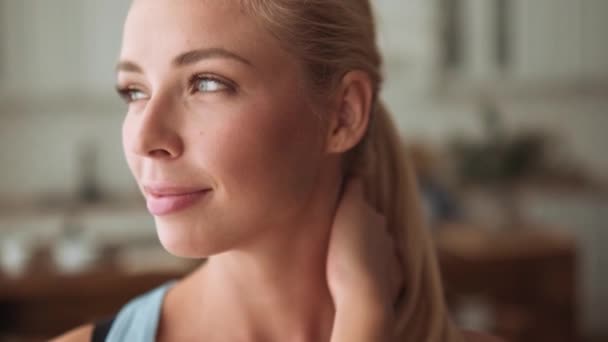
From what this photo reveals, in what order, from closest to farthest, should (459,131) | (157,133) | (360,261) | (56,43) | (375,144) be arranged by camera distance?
(157,133)
(360,261)
(375,144)
(56,43)
(459,131)

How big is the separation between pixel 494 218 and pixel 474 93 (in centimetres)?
74

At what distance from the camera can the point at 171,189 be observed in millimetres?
875

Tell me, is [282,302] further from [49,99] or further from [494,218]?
[49,99]

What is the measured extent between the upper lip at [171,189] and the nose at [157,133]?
0.03 meters

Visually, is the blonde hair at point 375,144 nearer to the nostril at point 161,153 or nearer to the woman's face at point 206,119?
the woman's face at point 206,119

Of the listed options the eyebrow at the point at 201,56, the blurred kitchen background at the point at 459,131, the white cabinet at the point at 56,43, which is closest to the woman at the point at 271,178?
the eyebrow at the point at 201,56

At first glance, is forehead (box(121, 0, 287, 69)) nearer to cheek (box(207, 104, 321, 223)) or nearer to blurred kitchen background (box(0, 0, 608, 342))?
cheek (box(207, 104, 321, 223))

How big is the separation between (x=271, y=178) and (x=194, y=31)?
0.62 feet

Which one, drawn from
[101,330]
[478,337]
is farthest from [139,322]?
[478,337]

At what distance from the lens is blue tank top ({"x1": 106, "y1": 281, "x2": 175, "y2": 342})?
98 centimetres

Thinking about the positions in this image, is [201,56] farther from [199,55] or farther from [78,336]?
[78,336]

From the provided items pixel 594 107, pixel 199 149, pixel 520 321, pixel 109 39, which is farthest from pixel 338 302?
pixel 594 107

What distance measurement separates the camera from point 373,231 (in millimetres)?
1011

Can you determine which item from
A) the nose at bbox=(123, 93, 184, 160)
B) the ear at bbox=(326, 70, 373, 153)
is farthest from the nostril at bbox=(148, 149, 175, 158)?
the ear at bbox=(326, 70, 373, 153)
